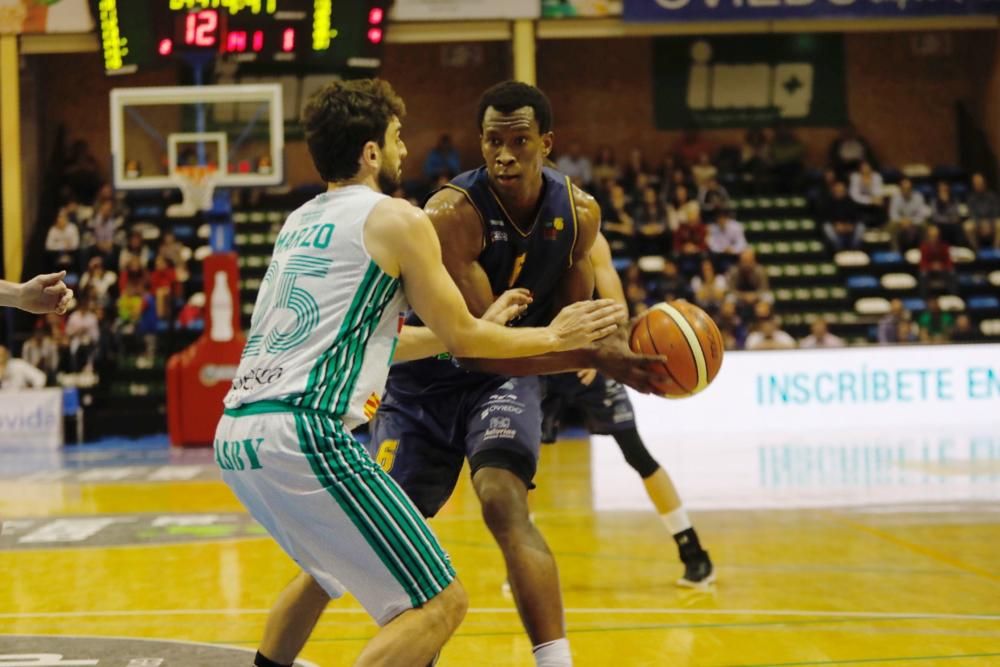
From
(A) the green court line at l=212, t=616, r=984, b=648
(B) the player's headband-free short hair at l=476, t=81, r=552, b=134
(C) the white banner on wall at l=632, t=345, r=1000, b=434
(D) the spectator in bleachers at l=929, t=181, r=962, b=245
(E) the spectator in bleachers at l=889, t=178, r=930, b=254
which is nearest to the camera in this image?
(B) the player's headband-free short hair at l=476, t=81, r=552, b=134

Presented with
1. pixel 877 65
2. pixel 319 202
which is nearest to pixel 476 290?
pixel 319 202

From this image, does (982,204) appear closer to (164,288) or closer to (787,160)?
(787,160)

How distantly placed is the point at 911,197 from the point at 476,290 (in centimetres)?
1609

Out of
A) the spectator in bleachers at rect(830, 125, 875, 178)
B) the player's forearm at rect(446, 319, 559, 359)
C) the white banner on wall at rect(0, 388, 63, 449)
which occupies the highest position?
the spectator in bleachers at rect(830, 125, 875, 178)

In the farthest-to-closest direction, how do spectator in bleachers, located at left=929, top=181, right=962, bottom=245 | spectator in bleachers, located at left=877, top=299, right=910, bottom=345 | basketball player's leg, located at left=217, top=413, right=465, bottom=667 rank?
spectator in bleachers, located at left=929, top=181, right=962, bottom=245 → spectator in bleachers, located at left=877, top=299, right=910, bottom=345 → basketball player's leg, located at left=217, top=413, right=465, bottom=667

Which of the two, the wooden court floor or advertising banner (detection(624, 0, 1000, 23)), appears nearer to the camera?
the wooden court floor

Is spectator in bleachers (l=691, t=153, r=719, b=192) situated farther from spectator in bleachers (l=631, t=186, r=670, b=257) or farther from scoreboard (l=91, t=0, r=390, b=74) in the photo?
scoreboard (l=91, t=0, r=390, b=74)

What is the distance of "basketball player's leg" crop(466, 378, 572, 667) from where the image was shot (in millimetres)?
3990

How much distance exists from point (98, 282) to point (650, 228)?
7359 millimetres

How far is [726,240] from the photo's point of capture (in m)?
18.1

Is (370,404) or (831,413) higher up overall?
(370,404)

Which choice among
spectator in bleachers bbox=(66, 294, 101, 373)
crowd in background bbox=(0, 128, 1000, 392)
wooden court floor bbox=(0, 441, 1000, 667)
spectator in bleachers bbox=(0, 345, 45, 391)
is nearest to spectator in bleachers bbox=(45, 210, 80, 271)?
crowd in background bbox=(0, 128, 1000, 392)

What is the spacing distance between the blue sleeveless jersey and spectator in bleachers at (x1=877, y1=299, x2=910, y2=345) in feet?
38.8

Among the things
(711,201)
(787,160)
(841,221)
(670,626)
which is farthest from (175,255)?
(670,626)
